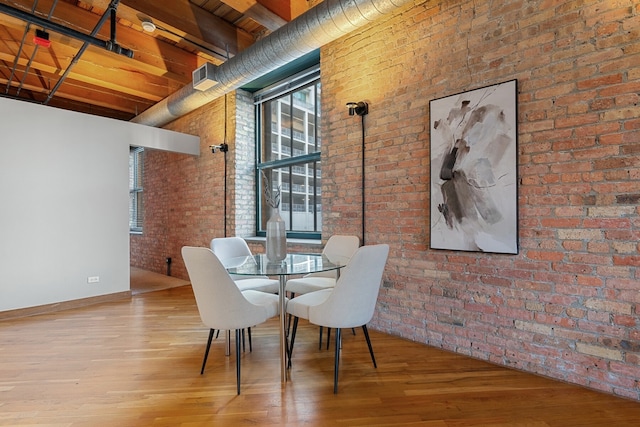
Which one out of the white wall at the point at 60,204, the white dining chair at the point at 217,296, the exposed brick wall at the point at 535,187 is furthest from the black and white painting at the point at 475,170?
the white wall at the point at 60,204

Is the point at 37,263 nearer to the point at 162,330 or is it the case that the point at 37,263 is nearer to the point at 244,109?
the point at 162,330

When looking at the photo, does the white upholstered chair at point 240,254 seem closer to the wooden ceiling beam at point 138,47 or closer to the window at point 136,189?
the wooden ceiling beam at point 138,47

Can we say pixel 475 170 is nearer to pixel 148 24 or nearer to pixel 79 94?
pixel 148 24

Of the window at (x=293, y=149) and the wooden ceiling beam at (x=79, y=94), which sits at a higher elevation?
the wooden ceiling beam at (x=79, y=94)

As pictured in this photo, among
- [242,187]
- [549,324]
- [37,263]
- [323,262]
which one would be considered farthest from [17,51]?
[549,324]

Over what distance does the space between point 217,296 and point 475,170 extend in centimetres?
212

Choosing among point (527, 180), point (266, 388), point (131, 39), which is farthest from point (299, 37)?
point (266, 388)

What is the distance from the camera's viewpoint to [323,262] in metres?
2.56

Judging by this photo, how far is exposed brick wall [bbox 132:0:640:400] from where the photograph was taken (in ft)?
6.71

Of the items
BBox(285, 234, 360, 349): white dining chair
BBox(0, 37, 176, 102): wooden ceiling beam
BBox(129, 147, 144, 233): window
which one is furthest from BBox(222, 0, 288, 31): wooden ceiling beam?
BBox(129, 147, 144, 233): window

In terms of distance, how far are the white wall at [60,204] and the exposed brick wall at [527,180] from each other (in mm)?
3264

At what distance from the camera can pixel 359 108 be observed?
332 centimetres

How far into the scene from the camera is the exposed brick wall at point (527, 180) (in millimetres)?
2045

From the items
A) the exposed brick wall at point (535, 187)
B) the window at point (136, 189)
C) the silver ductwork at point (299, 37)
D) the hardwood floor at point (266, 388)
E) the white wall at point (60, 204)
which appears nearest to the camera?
the hardwood floor at point (266, 388)
